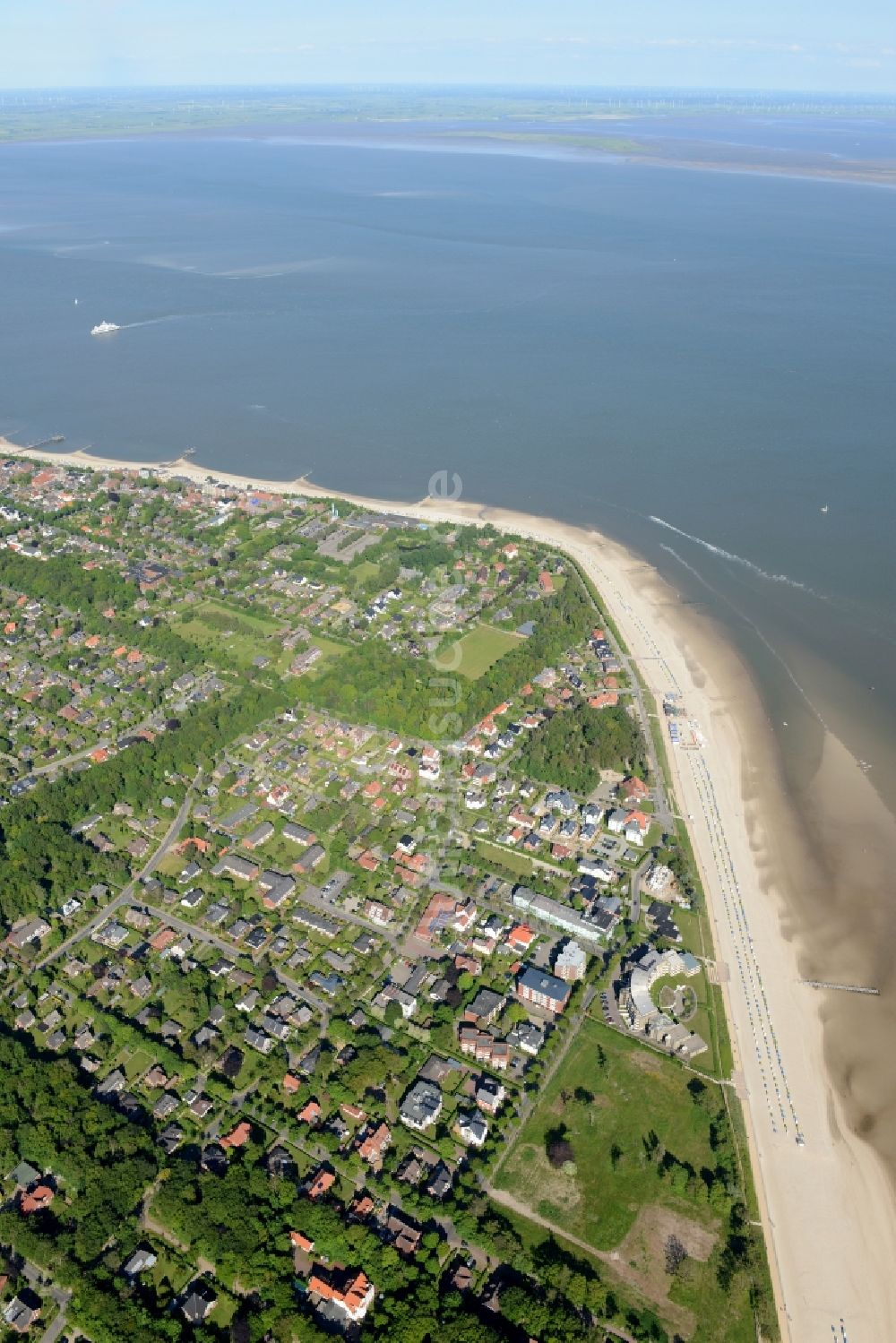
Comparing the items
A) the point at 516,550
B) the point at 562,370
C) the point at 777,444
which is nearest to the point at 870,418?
the point at 777,444

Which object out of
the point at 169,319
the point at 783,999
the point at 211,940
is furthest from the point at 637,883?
the point at 169,319

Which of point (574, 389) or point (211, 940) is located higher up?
point (574, 389)

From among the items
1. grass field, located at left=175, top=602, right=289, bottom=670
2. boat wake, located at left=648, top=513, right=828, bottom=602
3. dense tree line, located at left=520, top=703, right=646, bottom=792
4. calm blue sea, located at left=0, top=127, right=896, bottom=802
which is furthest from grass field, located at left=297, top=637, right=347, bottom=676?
boat wake, located at left=648, top=513, right=828, bottom=602

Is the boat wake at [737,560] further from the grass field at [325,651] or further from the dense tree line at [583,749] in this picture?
the grass field at [325,651]

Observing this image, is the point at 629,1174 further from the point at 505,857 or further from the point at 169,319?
the point at 169,319

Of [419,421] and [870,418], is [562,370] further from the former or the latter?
[870,418]

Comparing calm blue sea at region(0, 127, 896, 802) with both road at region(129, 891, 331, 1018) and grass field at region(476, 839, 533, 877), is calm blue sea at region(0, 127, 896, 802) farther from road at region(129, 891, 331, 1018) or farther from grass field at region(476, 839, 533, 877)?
road at region(129, 891, 331, 1018)
